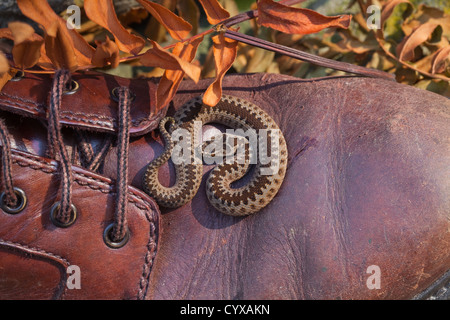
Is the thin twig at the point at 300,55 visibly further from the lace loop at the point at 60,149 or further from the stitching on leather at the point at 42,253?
the stitching on leather at the point at 42,253

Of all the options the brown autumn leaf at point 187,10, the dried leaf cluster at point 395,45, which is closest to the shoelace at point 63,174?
the brown autumn leaf at point 187,10

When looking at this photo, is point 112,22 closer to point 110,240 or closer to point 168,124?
point 168,124

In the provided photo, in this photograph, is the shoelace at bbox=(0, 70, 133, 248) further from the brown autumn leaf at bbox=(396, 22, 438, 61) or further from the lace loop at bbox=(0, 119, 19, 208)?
the brown autumn leaf at bbox=(396, 22, 438, 61)

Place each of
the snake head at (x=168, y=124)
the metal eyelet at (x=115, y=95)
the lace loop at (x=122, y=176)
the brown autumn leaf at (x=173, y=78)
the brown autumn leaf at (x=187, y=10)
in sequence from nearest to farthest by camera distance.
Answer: the lace loop at (x=122, y=176) → the brown autumn leaf at (x=173, y=78) → the metal eyelet at (x=115, y=95) → the snake head at (x=168, y=124) → the brown autumn leaf at (x=187, y=10)

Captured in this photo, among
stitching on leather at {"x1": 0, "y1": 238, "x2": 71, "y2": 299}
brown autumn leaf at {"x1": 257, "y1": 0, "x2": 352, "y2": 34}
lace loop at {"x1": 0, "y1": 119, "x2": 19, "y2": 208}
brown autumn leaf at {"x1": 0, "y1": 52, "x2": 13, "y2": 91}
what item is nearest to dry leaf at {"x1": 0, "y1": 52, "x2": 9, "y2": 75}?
brown autumn leaf at {"x1": 0, "y1": 52, "x2": 13, "y2": 91}

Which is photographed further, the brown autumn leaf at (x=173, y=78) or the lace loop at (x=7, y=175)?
the brown autumn leaf at (x=173, y=78)

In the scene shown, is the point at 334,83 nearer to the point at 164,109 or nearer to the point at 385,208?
the point at 385,208

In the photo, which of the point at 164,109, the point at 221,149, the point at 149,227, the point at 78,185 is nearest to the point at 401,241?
the point at 221,149
